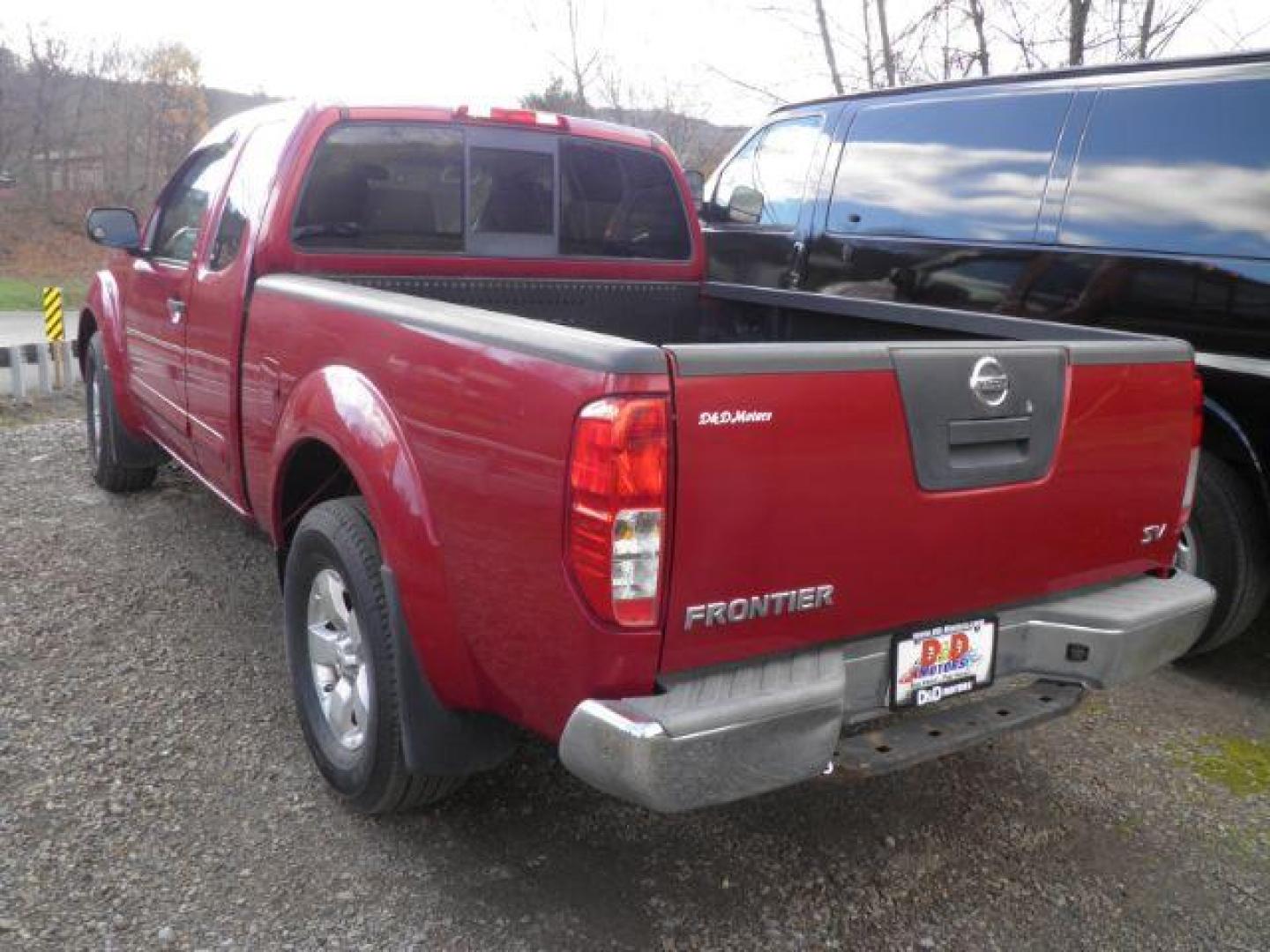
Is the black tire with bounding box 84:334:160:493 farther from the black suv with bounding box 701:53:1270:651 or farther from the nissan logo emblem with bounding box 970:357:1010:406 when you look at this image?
the nissan logo emblem with bounding box 970:357:1010:406

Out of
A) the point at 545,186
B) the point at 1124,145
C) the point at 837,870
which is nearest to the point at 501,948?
the point at 837,870

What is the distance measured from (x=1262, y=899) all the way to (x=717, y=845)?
1.37m

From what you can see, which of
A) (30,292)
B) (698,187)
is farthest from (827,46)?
(30,292)

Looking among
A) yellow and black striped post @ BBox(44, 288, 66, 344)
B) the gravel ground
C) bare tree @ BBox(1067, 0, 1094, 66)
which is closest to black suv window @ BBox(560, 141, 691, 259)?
the gravel ground

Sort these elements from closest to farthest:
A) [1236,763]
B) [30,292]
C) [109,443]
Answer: [1236,763], [109,443], [30,292]

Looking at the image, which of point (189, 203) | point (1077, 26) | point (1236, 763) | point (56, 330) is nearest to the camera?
point (1236, 763)

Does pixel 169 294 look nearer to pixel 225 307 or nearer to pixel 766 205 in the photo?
pixel 225 307

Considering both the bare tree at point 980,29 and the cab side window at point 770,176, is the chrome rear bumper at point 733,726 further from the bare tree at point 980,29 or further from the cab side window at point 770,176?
the bare tree at point 980,29

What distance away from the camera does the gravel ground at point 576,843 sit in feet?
8.39

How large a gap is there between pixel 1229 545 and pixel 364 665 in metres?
3.06

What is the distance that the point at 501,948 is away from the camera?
2.46 meters

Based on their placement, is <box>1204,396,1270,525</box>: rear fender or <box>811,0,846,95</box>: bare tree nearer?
<box>1204,396,1270,525</box>: rear fender

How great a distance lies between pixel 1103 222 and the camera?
4.14 meters

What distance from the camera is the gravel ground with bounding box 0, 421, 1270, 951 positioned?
8.39 ft
